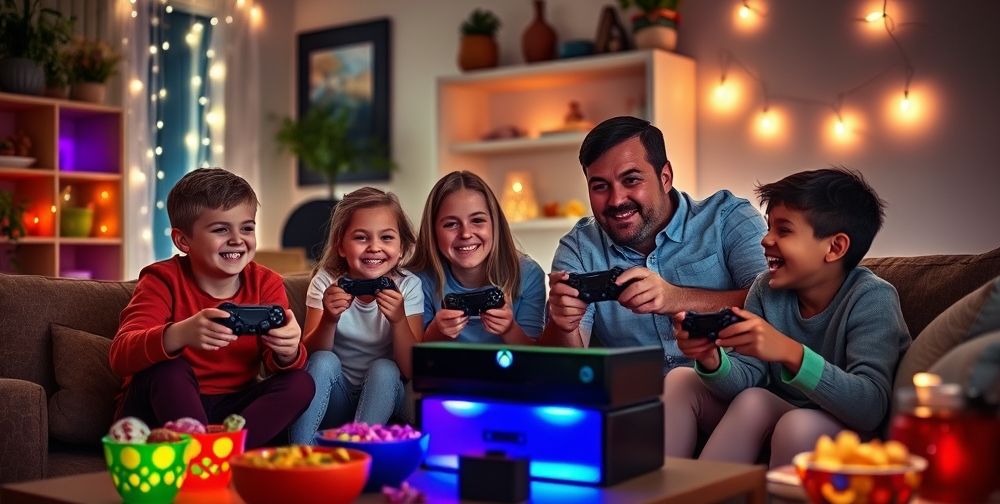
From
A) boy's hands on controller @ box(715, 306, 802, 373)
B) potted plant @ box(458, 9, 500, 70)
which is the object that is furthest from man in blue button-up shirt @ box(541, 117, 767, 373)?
potted plant @ box(458, 9, 500, 70)

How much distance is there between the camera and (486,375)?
1604 millimetres

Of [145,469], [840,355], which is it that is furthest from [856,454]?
[145,469]

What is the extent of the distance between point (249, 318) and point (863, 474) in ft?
4.03

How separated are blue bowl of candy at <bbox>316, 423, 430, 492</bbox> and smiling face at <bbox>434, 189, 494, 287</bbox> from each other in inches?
41.8

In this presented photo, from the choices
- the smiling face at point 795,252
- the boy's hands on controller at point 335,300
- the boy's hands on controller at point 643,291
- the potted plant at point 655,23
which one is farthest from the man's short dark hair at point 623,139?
the potted plant at point 655,23

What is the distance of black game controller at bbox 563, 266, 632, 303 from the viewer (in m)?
2.24

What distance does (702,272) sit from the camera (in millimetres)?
2566

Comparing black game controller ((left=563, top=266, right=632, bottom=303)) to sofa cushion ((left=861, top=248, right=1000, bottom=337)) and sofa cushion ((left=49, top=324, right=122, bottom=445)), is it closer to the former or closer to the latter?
sofa cushion ((left=861, top=248, right=1000, bottom=337))

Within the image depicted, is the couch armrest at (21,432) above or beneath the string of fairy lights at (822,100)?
beneath

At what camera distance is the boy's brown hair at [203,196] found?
2410 millimetres

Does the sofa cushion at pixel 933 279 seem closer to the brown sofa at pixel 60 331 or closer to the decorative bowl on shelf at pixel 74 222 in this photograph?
the brown sofa at pixel 60 331

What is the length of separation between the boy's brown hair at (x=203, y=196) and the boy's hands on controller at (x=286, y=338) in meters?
0.35

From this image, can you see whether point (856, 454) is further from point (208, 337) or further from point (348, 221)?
point (348, 221)

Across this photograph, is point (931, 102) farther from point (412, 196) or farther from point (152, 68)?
point (152, 68)
